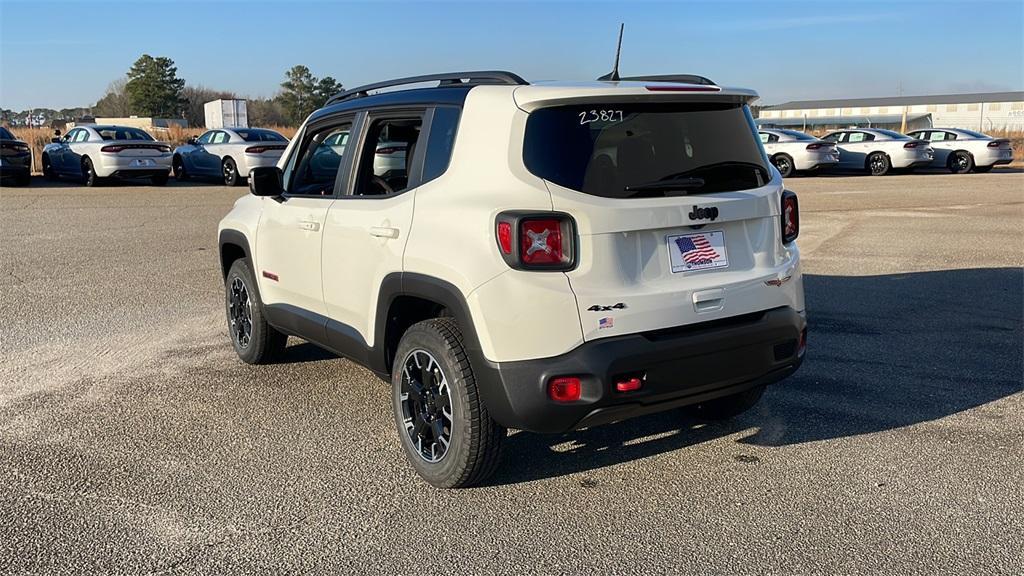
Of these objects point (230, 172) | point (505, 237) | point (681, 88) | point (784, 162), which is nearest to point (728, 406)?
point (681, 88)

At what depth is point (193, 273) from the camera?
10.1m

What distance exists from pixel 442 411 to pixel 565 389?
0.70 metres

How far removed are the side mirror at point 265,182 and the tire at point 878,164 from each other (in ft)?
82.2

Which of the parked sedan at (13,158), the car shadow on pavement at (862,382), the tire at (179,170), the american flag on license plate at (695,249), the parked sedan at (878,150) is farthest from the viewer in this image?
the parked sedan at (878,150)

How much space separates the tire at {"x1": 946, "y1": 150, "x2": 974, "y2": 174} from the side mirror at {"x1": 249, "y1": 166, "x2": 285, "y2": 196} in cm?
2692

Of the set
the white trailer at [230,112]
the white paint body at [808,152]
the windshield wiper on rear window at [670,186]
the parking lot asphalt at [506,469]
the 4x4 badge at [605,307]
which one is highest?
the white trailer at [230,112]

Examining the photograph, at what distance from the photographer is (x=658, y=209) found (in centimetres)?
382

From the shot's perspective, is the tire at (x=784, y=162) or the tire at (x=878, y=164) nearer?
the tire at (x=784, y=162)

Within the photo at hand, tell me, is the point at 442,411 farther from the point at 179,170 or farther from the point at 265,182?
the point at 179,170

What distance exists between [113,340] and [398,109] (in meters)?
3.66

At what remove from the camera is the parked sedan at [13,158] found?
2144cm

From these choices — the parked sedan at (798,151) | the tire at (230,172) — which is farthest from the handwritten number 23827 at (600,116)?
the parked sedan at (798,151)

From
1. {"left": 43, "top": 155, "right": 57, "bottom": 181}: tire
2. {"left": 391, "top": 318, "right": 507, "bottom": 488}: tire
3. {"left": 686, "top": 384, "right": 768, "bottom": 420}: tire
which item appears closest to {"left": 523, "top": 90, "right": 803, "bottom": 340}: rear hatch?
{"left": 391, "top": 318, "right": 507, "bottom": 488}: tire

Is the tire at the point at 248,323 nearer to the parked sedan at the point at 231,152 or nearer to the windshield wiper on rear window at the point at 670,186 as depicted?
the windshield wiper on rear window at the point at 670,186
